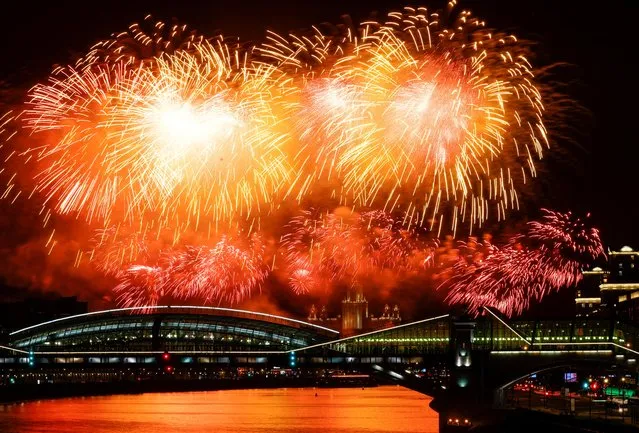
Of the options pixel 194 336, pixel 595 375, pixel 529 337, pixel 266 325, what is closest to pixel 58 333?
pixel 194 336

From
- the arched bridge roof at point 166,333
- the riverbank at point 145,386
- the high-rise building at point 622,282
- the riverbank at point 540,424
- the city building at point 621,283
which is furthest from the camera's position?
the city building at point 621,283

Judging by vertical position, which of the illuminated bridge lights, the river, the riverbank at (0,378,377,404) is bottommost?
the river

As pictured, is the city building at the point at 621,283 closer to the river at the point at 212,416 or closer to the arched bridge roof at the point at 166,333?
the river at the point at 212,416

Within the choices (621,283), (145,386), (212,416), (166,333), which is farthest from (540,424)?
(621,283)

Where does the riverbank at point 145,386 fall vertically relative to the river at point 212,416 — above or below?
above

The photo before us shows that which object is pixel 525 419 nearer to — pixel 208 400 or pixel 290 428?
pixel 290 428

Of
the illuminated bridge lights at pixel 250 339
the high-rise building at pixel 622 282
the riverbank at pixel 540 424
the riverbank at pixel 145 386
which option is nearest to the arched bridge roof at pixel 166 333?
the illuminated bridge lights at pixel 250 339

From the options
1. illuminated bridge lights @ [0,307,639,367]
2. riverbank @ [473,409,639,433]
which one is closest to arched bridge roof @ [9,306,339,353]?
illuminated bridge lights @ [0,307,639,367]

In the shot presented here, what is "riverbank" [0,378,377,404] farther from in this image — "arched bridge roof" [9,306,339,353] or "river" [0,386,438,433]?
"arched bridge roof" [9,306,339,353]

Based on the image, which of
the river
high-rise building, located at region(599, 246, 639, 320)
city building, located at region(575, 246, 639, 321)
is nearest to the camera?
the river
